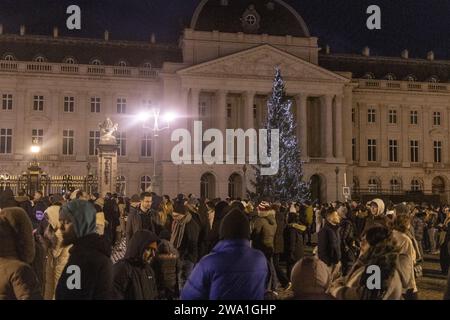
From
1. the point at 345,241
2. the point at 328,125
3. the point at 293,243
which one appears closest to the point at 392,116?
the point at 328,125

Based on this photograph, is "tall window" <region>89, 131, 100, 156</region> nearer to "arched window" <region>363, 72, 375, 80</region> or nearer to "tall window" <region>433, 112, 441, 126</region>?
"arched window" <region>363, 72, 375, 80</region>

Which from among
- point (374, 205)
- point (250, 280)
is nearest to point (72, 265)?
point (250, 280)

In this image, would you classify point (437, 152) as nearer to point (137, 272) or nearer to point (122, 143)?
point (122, 143)

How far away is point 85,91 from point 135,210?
44385 millimetres

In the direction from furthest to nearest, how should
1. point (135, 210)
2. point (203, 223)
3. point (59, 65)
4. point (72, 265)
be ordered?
point (59, 65)
point (203, 223)
point (135, 210)
point (72, 265)

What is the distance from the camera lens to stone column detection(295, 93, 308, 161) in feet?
183

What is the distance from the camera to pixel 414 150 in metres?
63.0

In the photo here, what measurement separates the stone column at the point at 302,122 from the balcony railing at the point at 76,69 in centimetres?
1233

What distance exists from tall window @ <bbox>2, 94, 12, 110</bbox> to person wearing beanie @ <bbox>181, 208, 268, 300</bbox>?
51.2 metres

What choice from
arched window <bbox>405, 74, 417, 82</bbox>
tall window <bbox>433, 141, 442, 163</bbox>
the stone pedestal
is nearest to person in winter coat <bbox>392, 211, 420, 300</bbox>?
the stone pedestal

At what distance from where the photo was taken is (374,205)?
14617 mm

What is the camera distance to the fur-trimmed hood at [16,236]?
5.83 m

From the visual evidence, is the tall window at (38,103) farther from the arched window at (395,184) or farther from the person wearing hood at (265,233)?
the person wearing hood at (265,233)
